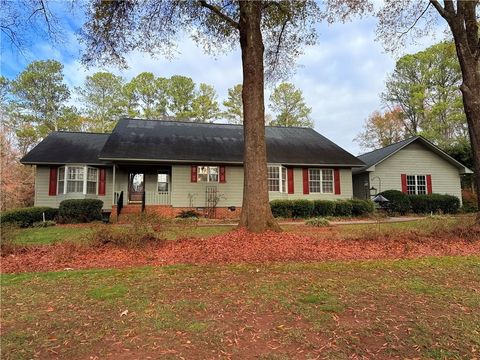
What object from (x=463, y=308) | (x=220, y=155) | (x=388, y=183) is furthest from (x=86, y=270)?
(x=388, y=183)

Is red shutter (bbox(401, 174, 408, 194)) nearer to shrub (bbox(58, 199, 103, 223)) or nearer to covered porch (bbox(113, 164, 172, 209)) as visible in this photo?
covered porch (bbox(113, 164, 172, 209))

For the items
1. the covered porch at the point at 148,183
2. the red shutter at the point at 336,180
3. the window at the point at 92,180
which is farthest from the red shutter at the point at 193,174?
the red shutter at the point at 336,180

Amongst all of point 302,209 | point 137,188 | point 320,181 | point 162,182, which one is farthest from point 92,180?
point 320,181

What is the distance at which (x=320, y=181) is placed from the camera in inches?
758

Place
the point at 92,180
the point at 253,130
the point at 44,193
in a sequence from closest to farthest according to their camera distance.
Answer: the point at 253,130 → the point at 44,193 → the point at 92,180

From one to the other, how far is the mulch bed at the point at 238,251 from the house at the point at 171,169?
916 centimetres

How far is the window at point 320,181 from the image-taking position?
1917 centimetres

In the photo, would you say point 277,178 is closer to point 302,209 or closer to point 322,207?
point 302,209

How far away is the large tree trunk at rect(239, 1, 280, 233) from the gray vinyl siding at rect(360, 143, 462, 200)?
547 inches

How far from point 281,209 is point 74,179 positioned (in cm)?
1126

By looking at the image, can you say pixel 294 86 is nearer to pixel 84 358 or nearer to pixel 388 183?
pixel 388 183

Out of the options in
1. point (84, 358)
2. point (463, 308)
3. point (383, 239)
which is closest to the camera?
point (84, 358)

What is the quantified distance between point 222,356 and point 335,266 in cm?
347

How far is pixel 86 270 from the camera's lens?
221 inches
